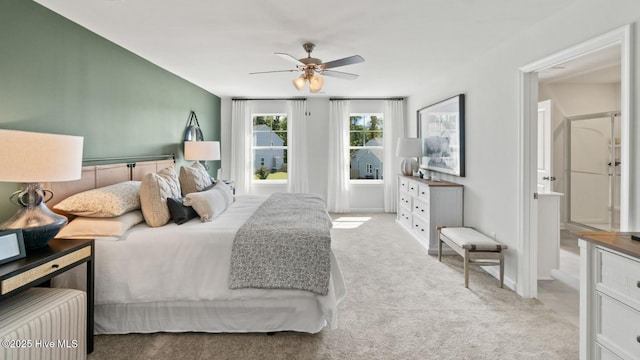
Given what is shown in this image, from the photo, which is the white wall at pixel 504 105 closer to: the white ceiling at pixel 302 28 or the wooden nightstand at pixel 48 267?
the white ceiling at pixel 302 28

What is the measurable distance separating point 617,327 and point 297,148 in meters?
5.72

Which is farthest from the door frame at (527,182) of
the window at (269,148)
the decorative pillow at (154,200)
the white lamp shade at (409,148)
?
the window at (269,148)

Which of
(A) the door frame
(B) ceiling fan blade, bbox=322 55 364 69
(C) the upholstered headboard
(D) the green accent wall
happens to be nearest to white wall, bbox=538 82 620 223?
(A) the door frame

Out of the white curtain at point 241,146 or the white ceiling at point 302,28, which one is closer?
the white ceiling at point 302,28

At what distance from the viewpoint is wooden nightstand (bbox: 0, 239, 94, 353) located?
156 centimetres

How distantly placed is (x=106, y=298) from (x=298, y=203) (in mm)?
1862

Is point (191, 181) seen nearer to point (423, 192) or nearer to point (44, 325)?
point (44, 325)

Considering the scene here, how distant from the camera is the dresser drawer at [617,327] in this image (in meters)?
1.43

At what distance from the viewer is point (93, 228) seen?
91.7 inches

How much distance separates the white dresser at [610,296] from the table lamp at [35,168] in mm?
2962

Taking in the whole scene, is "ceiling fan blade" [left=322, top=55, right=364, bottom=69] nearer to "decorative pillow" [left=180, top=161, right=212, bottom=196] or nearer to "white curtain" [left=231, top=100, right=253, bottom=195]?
"decorative pillow" [left=180, top=161, right=212, bottom=196]

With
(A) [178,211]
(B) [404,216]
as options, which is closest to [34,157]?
(A) [178,211]

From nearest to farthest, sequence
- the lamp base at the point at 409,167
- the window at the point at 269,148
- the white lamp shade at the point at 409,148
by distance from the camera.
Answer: the white lamp shade at the point at 409,148 → the lamp base at the point at 409,167 → the window at the point at 269,148

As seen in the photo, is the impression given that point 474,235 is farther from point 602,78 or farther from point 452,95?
point 602,78
